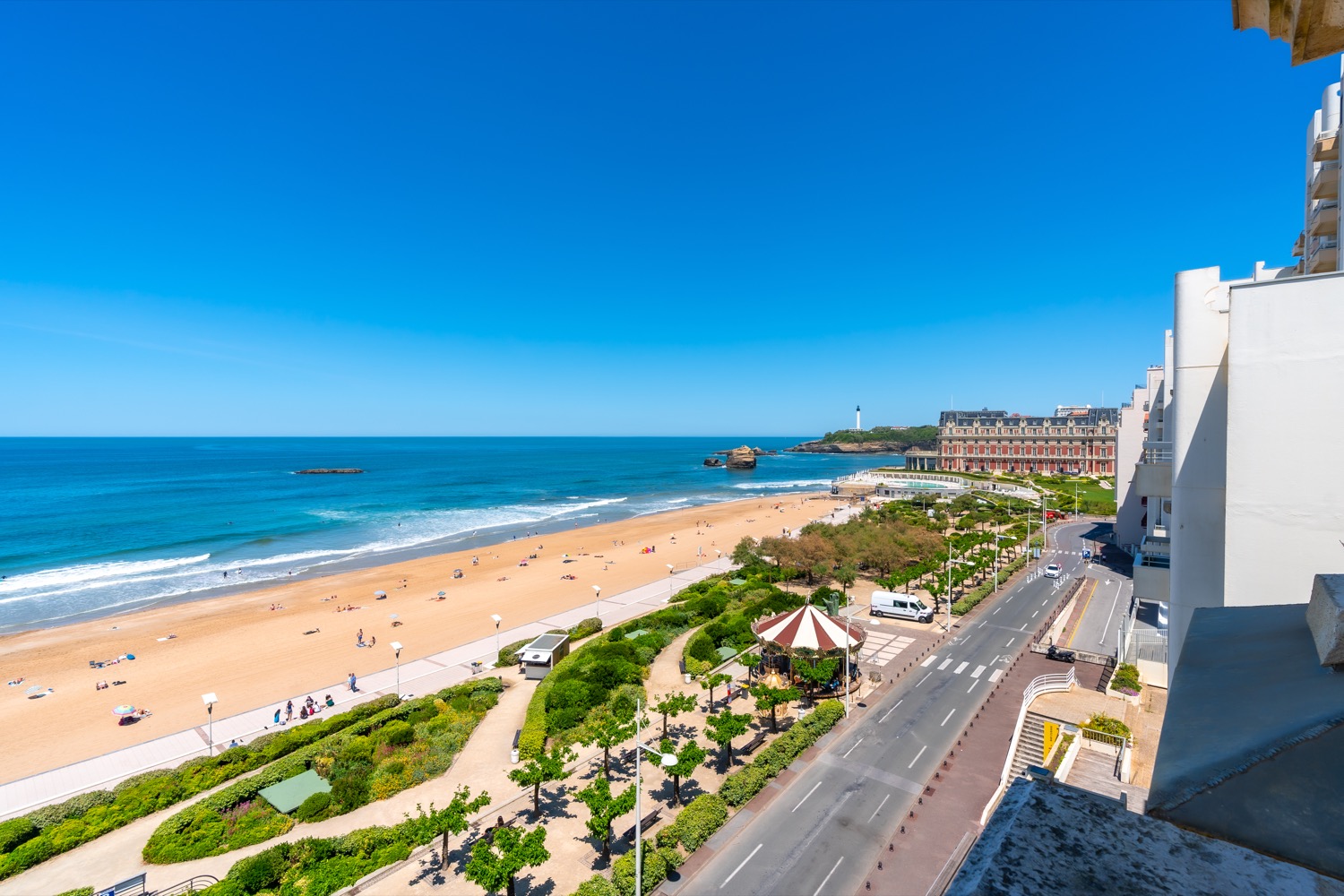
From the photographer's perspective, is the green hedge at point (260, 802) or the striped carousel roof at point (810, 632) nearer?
the green hedge at point (260, 802)

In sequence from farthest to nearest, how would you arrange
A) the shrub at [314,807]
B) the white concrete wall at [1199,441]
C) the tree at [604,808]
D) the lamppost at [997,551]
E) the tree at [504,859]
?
1. the lamppost at [997,551]
2. the shrub at [314,807]
3. the tree at [604,808]
4. the tree at [504,859]
5. the white concrete wall at [1199,441]

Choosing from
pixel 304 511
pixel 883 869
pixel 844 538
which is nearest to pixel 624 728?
pixel 883 869

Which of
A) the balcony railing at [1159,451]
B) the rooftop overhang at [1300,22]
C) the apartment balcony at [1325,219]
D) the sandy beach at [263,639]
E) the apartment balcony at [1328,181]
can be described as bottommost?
the sandy beach at [263,639]

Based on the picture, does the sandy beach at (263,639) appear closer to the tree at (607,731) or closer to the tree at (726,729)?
the tree at (607,731)

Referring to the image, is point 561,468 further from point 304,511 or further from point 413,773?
point 413,773

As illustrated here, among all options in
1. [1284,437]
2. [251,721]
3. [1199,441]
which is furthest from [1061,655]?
[251,721]

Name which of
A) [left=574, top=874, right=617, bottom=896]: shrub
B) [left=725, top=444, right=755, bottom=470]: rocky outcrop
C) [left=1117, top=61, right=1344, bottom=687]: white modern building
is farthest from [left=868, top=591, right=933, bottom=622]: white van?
[left=725, top=444, right=755, bottom=470]: rocky outcrop

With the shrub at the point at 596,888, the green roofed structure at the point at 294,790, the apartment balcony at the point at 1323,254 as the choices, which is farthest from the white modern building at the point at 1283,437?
the green roofed structure at the point at 294,790
